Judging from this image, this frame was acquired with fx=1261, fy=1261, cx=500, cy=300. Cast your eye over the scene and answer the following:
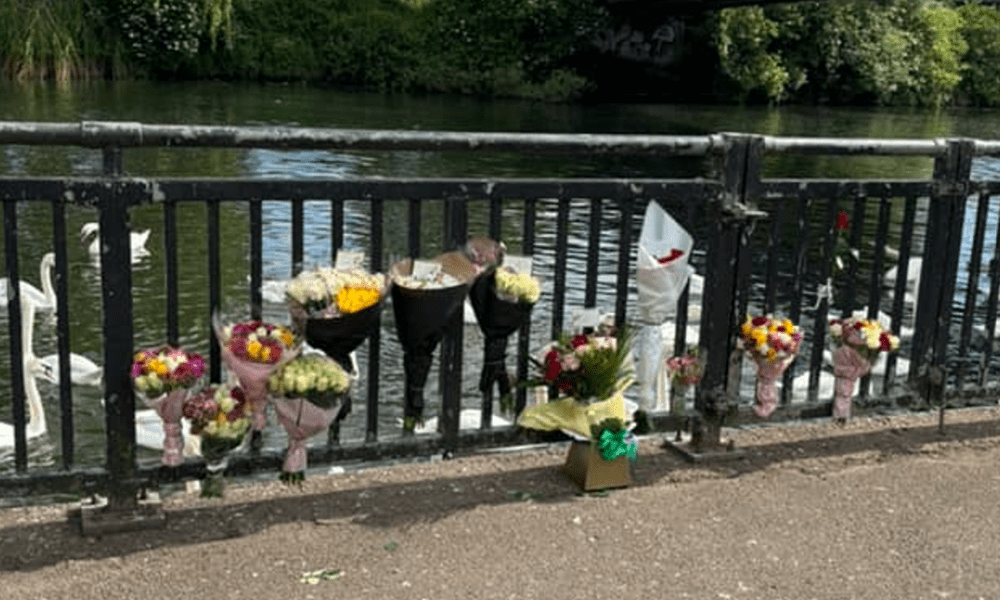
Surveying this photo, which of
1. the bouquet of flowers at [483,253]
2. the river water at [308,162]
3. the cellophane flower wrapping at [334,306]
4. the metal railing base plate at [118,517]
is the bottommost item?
the river water at [308,162]

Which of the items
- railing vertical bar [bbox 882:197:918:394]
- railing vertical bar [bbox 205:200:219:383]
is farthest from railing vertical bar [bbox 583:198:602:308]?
railing vertical bar [bbox 882:197:918:394]

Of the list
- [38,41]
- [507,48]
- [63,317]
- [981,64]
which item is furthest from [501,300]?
[981,64]

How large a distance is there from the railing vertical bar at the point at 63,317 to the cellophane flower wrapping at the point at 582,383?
1790 mm

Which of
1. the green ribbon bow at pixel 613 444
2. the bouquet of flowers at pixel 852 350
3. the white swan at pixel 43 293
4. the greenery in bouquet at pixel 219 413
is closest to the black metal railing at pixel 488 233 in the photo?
the bouquet of flowers at pixel 852 350

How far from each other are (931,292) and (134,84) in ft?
145

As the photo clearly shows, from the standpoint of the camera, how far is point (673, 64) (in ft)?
207

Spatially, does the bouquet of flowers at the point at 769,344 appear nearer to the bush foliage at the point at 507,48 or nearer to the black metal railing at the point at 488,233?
the black metal railing at the point at 488,233

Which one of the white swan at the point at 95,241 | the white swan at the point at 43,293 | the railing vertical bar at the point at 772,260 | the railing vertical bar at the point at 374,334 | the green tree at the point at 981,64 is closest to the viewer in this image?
the railing vertical bar at the point at 374,334

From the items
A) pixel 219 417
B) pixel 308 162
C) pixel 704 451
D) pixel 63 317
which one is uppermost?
pixel 63 317

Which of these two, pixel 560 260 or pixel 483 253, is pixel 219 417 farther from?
pixel 560 260

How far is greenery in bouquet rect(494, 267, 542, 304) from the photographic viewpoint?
16.5 feet

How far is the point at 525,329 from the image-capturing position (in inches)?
208

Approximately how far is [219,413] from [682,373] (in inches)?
82.3

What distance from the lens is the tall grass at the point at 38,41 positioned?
38.8m
